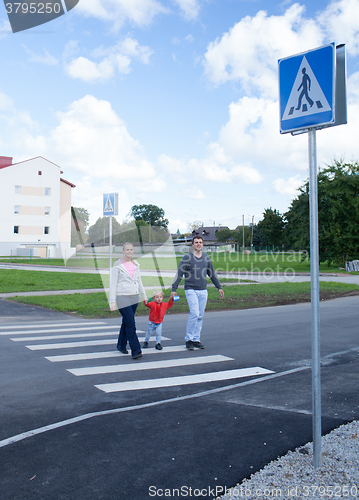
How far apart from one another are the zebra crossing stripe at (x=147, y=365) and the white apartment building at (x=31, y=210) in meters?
50.3

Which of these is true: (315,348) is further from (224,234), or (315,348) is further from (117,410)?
(224,234)

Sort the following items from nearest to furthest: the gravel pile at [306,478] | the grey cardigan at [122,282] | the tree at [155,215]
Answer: the gravel pile at [306,478] → the grey cardigan at [122,282] → the tree at [155,215]

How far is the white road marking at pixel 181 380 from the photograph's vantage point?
5336 mm

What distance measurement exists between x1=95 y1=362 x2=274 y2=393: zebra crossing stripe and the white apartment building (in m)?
51.3

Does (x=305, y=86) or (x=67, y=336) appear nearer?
(x=305, y=86)

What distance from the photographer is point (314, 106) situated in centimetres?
321

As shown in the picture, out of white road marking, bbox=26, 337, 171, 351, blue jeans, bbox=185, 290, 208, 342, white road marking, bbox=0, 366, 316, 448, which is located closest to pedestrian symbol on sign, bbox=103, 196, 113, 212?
white road marking, bbox=26, 337, 171, 351

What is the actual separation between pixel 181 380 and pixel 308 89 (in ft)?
13.2

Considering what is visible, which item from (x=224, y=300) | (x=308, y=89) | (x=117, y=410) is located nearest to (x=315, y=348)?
(x=308, y=89)

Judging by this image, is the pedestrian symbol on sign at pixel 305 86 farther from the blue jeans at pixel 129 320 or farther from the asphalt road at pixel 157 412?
the blue jeans at pixel 129 320

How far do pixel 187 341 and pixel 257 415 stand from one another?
3.32 m

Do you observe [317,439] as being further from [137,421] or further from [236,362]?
[236,362]

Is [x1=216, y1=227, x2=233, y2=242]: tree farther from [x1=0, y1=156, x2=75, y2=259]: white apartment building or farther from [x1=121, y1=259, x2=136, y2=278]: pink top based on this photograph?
[x1=121, y1=259, x2=136, y2=278]: pink top

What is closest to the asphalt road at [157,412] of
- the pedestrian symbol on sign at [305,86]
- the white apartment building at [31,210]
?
the pedestrian symbol on sign at [305,86]
